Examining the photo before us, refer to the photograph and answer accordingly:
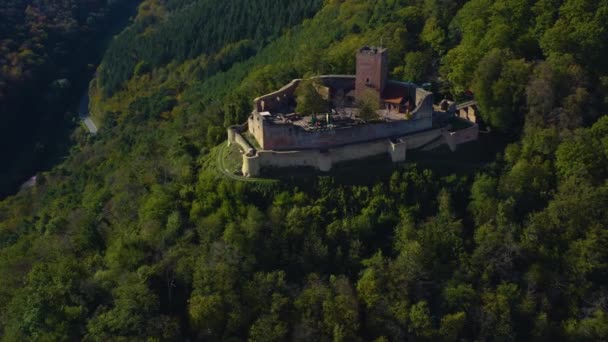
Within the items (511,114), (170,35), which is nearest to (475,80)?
(511,114)

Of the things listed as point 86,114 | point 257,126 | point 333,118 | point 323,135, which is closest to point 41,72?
point 86,114

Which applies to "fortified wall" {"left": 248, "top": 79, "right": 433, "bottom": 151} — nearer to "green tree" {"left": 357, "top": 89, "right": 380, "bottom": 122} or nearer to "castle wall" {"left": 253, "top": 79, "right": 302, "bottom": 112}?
"green tree" {"left": 357, "top": 89, "right": 380, "bottom": 122}

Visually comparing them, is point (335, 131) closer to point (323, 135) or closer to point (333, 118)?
point (323, 135)

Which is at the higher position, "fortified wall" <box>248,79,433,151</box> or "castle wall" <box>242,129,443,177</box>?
"fortified wall" <box>248,79,433,151</box>

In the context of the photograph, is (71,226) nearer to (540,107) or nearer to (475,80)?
(475,80)

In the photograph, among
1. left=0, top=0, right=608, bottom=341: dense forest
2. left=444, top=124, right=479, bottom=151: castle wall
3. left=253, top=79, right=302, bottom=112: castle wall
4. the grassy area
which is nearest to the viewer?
left=0, top=0, right=608, bottom=341: dense forest

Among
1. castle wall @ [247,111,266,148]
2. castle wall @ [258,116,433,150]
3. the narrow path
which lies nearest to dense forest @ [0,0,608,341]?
castle wall @ [258,116,433,150]
